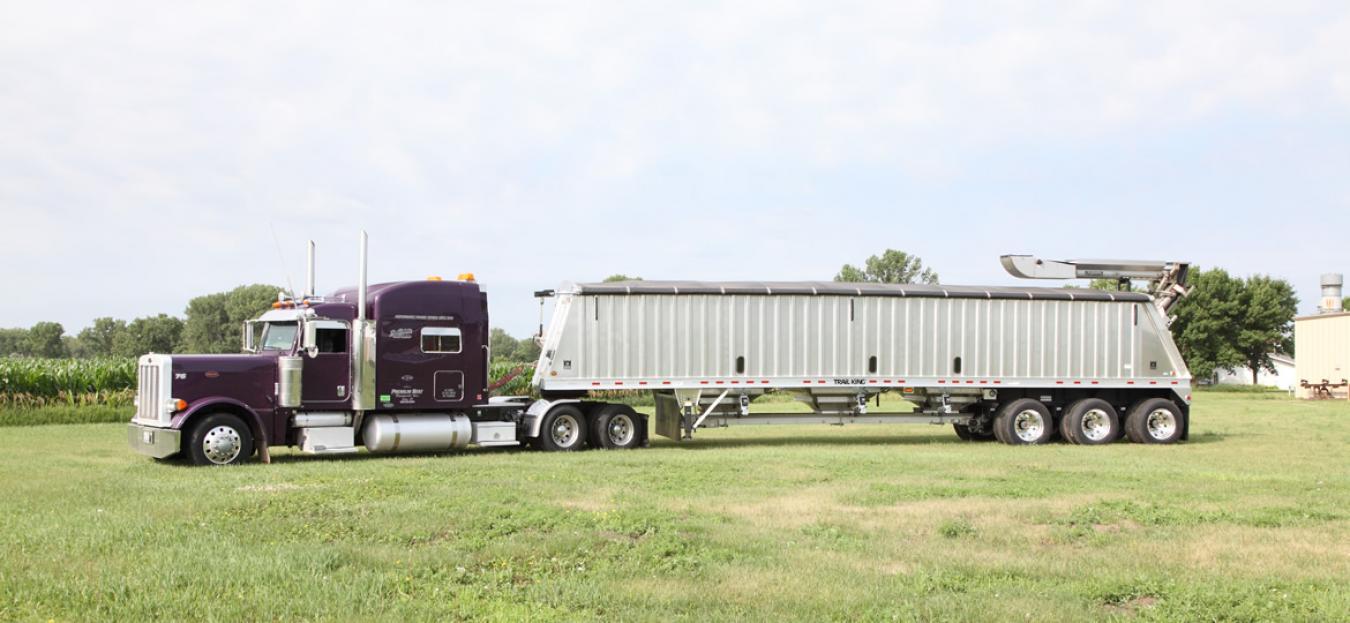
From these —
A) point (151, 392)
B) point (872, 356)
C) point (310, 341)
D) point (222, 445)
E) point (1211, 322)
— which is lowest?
point (222, 445)

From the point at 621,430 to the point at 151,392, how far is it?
7723 mm

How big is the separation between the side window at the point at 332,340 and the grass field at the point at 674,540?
185 cm

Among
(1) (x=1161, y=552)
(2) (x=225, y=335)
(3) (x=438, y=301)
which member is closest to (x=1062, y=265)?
(3) (x=438, y=301)

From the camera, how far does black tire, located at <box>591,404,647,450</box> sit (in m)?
19.9

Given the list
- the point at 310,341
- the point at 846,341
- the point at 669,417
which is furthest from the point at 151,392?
the point at 846,341

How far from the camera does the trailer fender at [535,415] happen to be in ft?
64.1

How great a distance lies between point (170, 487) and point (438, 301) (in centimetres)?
617

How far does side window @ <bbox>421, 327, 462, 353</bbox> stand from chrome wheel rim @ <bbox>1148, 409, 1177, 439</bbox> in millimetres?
13717

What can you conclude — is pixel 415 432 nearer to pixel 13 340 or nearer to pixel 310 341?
pixel 310 341

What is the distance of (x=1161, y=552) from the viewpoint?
30.3 feet

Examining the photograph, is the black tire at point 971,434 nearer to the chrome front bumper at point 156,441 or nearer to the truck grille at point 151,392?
the chrome front bumper at point 156,441

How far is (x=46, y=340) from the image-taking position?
141m

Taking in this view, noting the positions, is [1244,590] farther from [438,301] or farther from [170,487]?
[438,301]

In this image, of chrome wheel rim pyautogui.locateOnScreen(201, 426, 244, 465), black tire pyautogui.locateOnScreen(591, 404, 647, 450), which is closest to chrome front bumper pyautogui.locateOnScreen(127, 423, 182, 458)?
chrome wheel rim pyautogui.locateOnScreen(201, 426, 244, 465)
